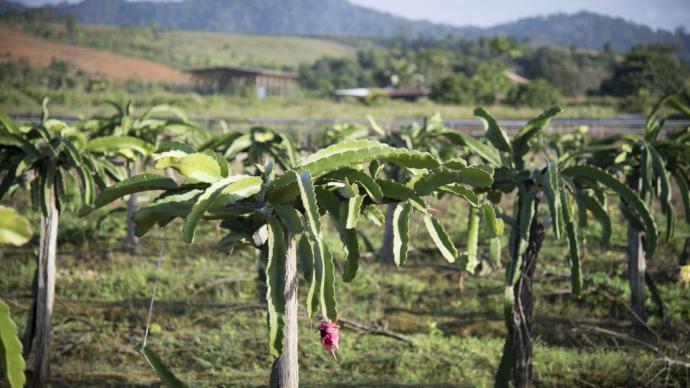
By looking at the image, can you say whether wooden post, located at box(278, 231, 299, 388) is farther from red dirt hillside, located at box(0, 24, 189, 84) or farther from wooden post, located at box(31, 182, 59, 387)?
red dirt hillside, located at box(0, 24, 189, 84)

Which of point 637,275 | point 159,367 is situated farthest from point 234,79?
point 159,367

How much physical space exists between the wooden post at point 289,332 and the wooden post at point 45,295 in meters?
2.17

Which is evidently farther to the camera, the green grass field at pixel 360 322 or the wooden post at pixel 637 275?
the wooden post at pixel 637 275

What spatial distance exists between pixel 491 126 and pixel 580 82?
45.0 meters

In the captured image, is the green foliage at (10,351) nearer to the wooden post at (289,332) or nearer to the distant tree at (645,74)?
the wooden post at (289,332)

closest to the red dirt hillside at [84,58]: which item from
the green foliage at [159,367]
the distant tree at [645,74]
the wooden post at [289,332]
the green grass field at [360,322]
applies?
the green grass field at [360,322]

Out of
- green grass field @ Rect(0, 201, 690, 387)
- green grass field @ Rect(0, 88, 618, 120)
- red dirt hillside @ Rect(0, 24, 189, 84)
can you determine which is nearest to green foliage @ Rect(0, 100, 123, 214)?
green grass field @ Rect(0, 201, 690, 387)

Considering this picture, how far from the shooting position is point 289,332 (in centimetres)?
220

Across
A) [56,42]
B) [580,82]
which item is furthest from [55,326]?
[580,82]

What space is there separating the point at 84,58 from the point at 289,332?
41.3 meters

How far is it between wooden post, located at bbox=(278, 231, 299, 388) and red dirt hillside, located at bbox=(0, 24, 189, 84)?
30581 millimetres

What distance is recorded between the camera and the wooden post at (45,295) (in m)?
3.83

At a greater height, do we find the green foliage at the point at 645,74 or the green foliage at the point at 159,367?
the green foliage at the point at 645,74

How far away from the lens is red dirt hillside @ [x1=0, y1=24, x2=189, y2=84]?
3183 cm
